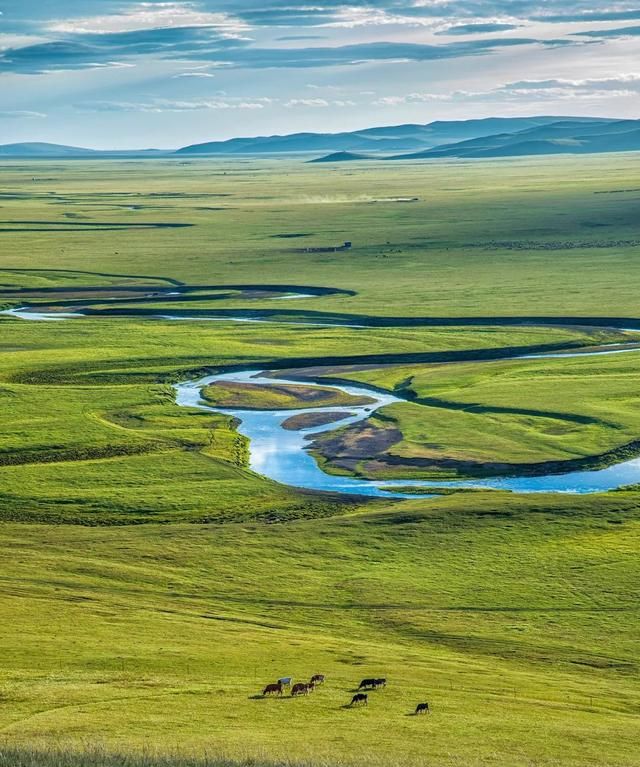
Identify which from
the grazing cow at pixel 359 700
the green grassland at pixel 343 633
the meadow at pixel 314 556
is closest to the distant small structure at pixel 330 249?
the meadow at pixel 314 556

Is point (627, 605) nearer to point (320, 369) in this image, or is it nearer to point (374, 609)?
point (374, 609)

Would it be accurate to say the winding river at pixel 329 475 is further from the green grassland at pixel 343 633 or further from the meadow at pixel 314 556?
the green grassland at pixel 343 633

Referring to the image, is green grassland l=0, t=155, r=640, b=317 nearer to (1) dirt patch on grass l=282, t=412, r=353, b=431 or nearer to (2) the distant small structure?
(2) the distant small structure

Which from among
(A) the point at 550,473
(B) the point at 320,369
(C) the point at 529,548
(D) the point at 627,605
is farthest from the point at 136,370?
(D) the point at 627,605

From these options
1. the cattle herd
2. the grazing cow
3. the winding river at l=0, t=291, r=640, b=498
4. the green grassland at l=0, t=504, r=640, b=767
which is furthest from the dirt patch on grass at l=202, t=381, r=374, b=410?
the grazing cow

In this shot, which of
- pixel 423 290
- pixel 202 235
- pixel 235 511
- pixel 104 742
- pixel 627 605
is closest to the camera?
pixel 104 742

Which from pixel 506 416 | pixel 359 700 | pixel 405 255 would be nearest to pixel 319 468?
pixel 506 416
